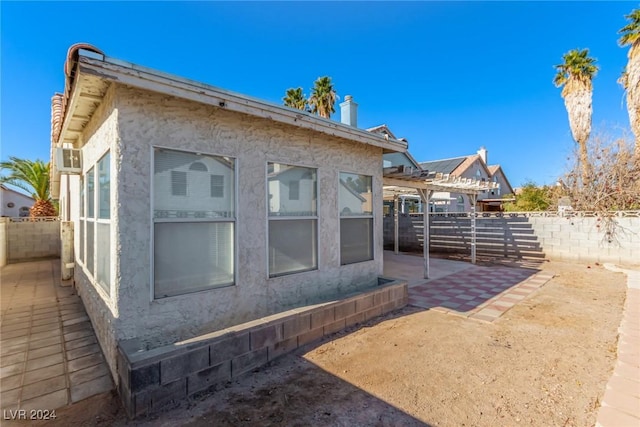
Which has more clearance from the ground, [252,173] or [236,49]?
[236,49]

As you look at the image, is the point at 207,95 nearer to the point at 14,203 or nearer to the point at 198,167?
the point at 198,167

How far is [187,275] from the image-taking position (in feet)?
12.1

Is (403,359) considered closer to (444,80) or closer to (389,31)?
(389,31)

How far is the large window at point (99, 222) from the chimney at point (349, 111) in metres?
4.98

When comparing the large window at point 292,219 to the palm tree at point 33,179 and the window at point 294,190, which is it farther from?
the palm tree at point 33,179

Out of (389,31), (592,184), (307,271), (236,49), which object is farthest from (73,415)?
(592,184)

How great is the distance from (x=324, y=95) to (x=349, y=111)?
16.1 meters

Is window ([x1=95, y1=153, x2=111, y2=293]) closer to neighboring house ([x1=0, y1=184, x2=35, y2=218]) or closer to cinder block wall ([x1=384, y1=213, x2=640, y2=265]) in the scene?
cinder block wall ([x1=384, y1=213, x2=640, y2=265])

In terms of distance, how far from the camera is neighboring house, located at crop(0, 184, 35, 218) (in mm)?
25828

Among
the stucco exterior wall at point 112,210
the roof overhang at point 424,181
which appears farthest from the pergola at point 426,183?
the stucco exterior wall at point 112,210

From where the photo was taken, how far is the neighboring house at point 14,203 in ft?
84.7

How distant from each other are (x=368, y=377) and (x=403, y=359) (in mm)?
718

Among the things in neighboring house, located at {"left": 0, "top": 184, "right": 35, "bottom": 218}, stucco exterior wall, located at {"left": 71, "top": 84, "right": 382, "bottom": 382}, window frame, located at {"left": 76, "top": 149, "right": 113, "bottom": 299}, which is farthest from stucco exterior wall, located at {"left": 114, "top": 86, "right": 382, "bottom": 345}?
neighboring house, located at {"left": 0, "top": 184, "right": 35, "bottom": 218}

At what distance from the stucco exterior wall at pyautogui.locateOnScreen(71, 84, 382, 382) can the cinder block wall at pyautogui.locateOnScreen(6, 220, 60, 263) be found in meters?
11.6
